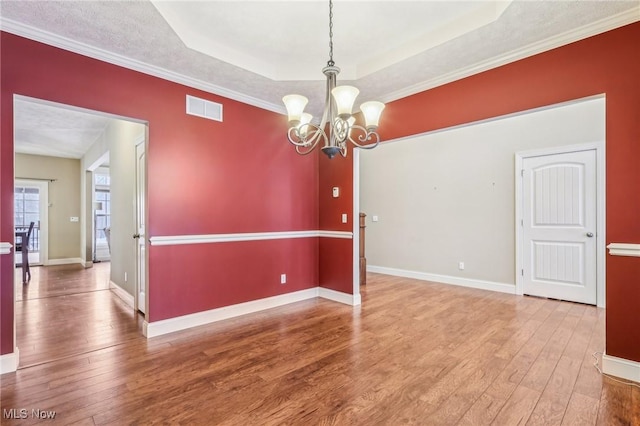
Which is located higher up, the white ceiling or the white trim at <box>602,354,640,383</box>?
the white ceiling

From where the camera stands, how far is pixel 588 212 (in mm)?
4031

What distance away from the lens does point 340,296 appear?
429 cm

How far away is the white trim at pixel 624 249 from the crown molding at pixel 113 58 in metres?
3.82

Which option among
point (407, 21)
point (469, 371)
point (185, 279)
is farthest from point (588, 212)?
point (185, 279)

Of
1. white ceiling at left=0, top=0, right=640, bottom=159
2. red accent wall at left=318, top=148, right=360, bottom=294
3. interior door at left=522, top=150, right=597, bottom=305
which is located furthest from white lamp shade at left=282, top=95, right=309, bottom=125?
interior door at left=522, top=150, right=597, bottom=305

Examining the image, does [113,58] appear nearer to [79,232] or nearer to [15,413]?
[15,413]

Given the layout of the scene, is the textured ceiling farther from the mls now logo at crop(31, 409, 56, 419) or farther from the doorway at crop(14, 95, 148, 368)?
the mls now logo at crop(31, 409, 56, 419)

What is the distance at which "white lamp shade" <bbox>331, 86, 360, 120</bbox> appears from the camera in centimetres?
202

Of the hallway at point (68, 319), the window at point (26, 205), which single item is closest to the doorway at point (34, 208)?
the window at point (26, 205)

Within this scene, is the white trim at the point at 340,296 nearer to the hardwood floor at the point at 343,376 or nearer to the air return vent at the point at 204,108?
the hardwood floor at the point at 343,376

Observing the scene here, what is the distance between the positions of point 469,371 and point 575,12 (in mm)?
2819

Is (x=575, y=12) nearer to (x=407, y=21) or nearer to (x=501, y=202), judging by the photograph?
(x=407, y=21)

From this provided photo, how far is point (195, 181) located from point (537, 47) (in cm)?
354

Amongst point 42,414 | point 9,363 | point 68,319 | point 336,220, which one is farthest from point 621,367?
point 68,319
